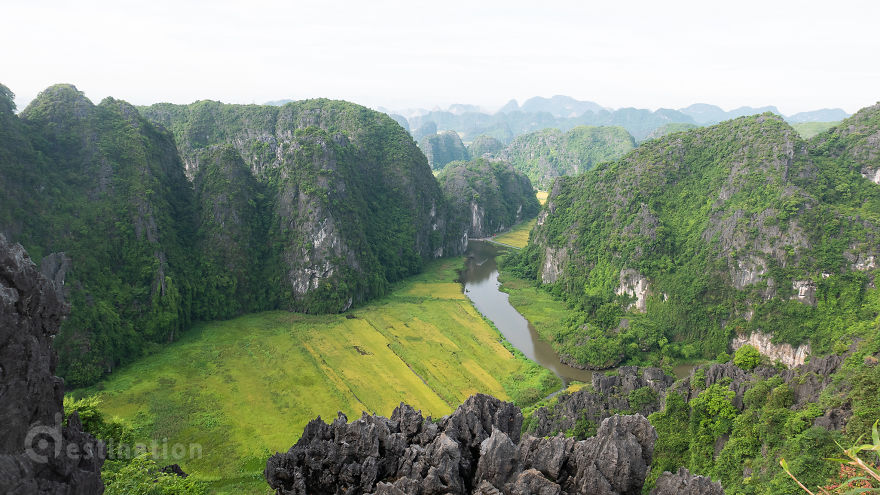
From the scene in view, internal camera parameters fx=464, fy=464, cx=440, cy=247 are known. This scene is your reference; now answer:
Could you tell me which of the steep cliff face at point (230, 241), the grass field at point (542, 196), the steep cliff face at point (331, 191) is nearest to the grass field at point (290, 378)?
the steep cliff face at point (230, 241)

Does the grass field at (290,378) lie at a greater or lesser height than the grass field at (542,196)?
lesser

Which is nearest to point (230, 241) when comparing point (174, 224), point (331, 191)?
point (174, 224)

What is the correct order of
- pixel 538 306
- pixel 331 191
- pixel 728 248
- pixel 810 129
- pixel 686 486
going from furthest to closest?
pixel 810 129 → pixel 331 191 → pixel 538 306 → pixel 728 248 → pixel 686 486

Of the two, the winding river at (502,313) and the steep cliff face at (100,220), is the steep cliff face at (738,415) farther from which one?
the steep cliff face at (100,220)

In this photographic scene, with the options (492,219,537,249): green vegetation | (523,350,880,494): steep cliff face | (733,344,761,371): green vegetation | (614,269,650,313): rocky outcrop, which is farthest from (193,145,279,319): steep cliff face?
(492,219,537,249): green vegetation

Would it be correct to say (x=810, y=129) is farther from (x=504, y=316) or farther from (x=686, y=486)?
(x=686, y=486)
